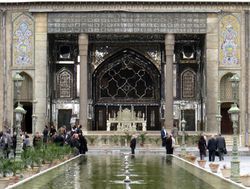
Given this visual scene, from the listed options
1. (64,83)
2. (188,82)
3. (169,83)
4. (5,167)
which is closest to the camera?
(5,167)

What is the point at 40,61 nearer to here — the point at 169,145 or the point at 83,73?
the point at 83,73

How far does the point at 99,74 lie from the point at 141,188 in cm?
3601

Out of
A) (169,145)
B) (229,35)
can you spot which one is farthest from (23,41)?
(169,145)

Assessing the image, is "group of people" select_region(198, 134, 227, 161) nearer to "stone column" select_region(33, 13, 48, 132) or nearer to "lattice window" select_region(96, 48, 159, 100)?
"stone column" select_region(33, 13, 48, 132)

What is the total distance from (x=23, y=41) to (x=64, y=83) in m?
6.36

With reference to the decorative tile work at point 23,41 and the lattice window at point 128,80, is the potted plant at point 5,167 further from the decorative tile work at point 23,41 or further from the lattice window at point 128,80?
the lattice window at point 128,80

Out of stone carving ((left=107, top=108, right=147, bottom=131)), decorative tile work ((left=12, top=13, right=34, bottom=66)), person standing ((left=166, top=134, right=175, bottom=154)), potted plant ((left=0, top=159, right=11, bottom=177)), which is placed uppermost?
decorative tile work ((left=12, top=13, right=34, bottom=66))

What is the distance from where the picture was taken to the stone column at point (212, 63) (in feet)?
153

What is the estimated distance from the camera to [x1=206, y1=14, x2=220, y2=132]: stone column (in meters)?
46.8

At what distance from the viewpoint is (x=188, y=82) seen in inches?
2080

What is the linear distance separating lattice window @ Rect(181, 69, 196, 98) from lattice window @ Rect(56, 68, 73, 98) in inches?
316

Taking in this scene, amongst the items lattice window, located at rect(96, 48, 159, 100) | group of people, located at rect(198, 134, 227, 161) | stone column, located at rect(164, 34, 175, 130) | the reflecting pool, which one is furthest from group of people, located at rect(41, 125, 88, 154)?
lattice window, located at rect(96, 48, 159, 100)

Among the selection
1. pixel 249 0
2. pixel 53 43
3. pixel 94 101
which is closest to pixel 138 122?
pixel 94 101

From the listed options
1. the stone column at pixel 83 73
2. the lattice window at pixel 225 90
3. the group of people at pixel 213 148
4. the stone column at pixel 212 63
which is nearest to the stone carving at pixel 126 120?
the stone column at pixel 83 73
